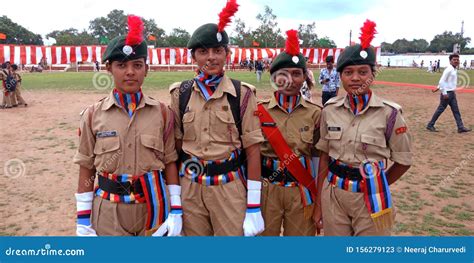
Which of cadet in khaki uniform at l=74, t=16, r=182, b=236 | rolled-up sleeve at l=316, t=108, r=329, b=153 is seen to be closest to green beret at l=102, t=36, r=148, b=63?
cadet in khaki uniform at l=74, t=16, r=182, b=236

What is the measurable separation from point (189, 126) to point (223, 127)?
9.2 inches

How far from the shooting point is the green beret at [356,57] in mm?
2442

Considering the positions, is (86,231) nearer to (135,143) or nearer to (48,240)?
(48,240)

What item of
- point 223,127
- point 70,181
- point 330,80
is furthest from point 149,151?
point 330,80

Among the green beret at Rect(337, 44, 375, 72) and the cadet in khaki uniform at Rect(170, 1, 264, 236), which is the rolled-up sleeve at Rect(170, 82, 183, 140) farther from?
the green beret at Rect(337, 44, 375, 72)

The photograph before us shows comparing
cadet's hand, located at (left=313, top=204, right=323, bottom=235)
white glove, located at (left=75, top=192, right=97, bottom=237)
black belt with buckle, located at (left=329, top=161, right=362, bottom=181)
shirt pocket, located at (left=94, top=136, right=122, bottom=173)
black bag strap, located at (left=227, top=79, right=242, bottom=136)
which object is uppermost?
black bag strap, located at (left=227, top=79, right=242, bottom=136)

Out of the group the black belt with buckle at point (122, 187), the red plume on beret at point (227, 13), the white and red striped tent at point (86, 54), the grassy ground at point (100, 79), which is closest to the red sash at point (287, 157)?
the red plume on beret at point (227, 13)

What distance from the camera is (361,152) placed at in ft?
7.83

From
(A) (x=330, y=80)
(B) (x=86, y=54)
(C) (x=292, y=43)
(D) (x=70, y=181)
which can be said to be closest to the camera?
(C) (x=292, y=43)

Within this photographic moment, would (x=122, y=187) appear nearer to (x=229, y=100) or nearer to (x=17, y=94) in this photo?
(x=229, y=100)

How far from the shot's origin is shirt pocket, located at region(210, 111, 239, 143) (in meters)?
2.43

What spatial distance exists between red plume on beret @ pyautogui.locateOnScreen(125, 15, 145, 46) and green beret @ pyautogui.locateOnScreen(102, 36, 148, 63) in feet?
0.10

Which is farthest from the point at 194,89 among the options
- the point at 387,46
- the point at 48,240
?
the point at 387,46

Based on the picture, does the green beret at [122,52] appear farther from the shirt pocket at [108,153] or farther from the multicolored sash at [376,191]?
the multicolored sash at [376,191]
